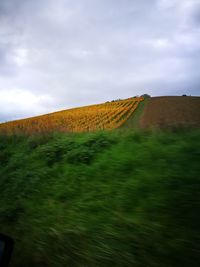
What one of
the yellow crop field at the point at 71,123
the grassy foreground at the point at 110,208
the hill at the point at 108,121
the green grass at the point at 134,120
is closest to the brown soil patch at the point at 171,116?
the hill at the point at 108,121

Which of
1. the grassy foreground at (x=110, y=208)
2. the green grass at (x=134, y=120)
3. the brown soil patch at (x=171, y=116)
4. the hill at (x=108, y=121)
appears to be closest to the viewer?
the grassy foreground at (x=110, y=208)

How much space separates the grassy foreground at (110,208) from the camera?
2865 mm

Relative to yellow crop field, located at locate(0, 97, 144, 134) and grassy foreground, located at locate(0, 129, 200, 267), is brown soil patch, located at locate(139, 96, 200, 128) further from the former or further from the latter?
yellow crop field, located at locate(0, 97, 144, 134)

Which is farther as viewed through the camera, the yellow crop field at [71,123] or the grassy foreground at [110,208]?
the yellow crop field at [71,123]

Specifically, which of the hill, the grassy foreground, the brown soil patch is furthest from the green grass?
the grassy foreground

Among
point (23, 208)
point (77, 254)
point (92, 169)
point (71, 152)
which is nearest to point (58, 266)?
point (77, 254)

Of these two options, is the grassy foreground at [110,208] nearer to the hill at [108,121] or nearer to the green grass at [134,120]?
the green grass at [134,120]

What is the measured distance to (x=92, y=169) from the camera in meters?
5.50

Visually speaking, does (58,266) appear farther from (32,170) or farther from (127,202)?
(32,170)

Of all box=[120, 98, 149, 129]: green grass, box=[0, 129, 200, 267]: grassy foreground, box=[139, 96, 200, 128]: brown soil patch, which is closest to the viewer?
box=[0, 129, 200, 267]: grassy foreground

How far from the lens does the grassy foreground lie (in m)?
2.87

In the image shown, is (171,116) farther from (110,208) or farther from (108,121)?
(110,208)

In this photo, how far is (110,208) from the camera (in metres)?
3.89

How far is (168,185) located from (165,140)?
2176mm
